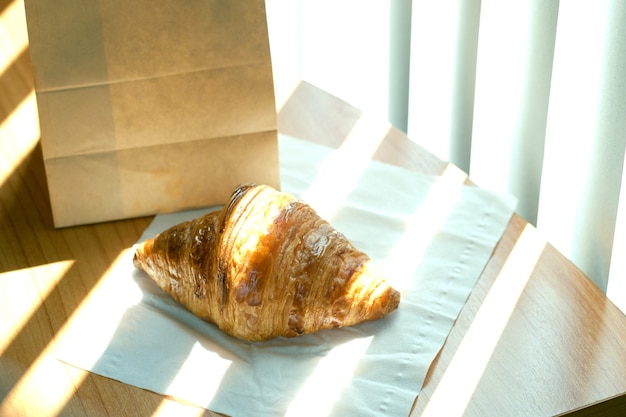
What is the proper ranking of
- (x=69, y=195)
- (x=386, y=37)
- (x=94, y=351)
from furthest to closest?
(x=386, y=37) < (x=69, y=195) < (x=94, y=351)

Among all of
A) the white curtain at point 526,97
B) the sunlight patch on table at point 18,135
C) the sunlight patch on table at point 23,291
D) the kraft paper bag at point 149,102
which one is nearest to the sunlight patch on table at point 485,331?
the white curtain at point 526,97

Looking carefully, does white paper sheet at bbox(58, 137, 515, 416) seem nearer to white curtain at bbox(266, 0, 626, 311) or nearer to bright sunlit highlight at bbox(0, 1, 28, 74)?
white curtain at bbox(266, 0, 626, 311)

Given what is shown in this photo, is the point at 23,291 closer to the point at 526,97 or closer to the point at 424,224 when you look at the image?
the point at 424,224

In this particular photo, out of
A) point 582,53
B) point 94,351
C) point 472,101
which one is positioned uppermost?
point 582,53

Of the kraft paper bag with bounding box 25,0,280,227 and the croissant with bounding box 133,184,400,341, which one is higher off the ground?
the kraft paper bag with bounding box 25,0,280,227

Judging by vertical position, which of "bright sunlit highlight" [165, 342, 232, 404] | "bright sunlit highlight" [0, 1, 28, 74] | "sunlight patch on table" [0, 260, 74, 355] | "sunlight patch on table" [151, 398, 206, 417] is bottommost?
"sunlight patch on table" [151, 398, 206, 417]

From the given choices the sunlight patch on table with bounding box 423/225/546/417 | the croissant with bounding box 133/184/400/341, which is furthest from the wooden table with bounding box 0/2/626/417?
the croissant with bounding box 133/184/400/341

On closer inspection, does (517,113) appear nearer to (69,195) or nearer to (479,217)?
(479,217)

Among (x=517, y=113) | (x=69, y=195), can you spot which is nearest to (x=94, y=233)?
(x=69, y=195)
